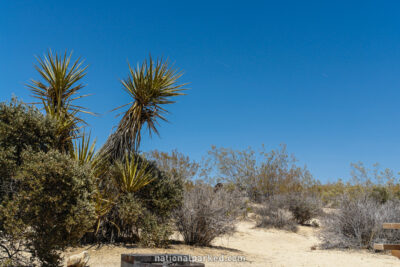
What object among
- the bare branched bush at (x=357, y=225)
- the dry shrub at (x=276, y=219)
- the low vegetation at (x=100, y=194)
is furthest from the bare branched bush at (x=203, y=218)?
the dry shrub at (x=276, y=219)

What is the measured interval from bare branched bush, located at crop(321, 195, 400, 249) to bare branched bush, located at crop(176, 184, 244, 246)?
13.3 ft

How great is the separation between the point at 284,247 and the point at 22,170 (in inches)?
434

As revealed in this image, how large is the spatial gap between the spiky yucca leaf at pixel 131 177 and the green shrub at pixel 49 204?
3.34 meters

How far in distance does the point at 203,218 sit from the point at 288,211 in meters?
11.0

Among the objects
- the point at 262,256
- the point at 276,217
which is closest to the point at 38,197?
the point at 262,256

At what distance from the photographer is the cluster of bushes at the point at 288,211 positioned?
774 inches

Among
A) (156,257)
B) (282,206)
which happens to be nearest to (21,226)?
(156,257)

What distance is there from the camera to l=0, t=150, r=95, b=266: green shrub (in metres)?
6.08

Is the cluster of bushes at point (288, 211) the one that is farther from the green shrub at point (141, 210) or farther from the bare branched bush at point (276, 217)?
the green shrub at point (141, 210)

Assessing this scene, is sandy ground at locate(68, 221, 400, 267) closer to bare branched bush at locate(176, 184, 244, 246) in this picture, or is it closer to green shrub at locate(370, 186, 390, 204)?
bare branched bush at locate(176, 184, 244, 246)

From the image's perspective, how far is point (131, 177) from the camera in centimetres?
1023

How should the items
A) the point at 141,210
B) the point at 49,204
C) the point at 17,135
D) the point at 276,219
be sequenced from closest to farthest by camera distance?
1. the point at 49,204
2. the point at 17,135
3. the point at 141,210
4. the point at 276,219

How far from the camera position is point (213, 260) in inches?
368

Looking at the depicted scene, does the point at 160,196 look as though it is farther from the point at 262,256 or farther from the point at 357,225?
the point at 357,225
